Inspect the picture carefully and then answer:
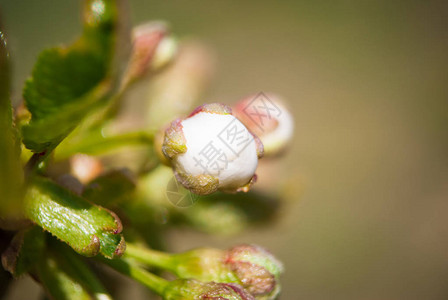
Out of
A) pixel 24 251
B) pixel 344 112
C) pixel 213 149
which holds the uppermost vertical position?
pixel 344 112

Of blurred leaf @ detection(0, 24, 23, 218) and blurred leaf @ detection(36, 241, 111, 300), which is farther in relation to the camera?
blurred leaf @ detection(36, 241, 111, 300)

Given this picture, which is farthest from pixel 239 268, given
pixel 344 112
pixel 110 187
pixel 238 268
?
pixel 344 112

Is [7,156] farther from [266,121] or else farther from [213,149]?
[266,121]

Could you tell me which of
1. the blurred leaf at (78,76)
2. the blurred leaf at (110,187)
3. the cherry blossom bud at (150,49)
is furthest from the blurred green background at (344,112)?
the blurred leaf at (78,76)

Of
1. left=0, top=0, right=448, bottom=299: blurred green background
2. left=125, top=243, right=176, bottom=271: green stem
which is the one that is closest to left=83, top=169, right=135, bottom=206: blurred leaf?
left=125, top=243, right=176, bottom=271: green stem

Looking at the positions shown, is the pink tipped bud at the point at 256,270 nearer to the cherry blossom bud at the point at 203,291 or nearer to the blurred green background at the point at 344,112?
the cherry blossom bud at the point at 203,291

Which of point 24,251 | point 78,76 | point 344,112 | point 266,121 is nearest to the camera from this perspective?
point 78,76

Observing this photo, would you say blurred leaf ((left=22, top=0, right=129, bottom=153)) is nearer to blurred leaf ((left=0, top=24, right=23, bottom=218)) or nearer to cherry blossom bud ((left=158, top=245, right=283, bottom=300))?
blurred leaf ((left=0, top=24, right=23, bottom=218))
